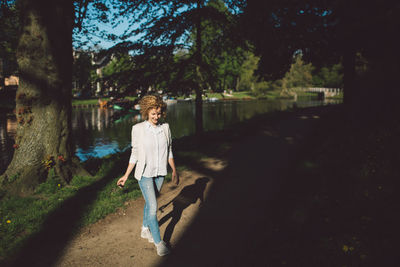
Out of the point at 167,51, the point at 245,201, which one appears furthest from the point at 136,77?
the point at 245,201

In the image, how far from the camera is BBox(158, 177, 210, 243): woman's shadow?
4.32m

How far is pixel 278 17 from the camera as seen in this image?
1507 cm

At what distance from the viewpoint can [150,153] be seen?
3.46 m

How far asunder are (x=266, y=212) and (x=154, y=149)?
7.48 ft

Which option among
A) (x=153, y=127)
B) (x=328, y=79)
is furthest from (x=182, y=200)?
(x=328, y=79)

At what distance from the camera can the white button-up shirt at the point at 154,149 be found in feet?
11.3

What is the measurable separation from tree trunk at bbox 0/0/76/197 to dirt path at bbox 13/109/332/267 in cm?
213

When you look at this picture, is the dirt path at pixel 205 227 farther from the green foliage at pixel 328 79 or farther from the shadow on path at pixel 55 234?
the green foliage at pixel 328 79

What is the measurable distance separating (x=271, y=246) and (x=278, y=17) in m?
14.2

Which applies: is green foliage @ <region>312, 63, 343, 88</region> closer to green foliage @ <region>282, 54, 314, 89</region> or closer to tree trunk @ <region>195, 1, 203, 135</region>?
green foliage @ <region>282, 54, 314, 89</region>

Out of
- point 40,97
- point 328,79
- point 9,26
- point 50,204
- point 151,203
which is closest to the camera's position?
point 151,203

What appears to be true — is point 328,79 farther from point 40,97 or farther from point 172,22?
point 40,97

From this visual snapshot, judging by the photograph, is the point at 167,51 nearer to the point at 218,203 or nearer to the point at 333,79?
the point at 218,203

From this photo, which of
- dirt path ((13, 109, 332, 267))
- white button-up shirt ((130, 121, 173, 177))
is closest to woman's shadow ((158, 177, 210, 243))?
dirt path ((13, 109, 332, 267))
